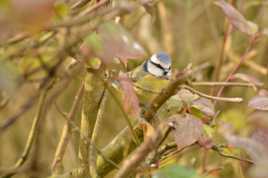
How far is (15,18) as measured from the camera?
75cm

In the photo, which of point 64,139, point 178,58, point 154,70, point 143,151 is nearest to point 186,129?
point 143,151

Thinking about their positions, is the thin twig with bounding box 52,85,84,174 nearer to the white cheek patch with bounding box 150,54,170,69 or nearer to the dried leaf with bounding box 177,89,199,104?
the white cheek patch with bounding box 150,54,170,69

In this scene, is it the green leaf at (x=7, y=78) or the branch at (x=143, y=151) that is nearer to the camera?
the green leaf at (x=7, y=78)

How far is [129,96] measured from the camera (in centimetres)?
109

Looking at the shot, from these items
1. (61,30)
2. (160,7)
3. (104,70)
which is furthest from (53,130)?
(61,30)

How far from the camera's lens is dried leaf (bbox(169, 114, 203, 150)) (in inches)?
46.0

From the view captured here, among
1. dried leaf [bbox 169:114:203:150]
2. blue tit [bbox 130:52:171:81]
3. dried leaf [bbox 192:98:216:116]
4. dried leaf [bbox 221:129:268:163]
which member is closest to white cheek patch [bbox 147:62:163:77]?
blue tit [bbox 130:52:171:81]

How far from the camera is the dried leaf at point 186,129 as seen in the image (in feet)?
3.83

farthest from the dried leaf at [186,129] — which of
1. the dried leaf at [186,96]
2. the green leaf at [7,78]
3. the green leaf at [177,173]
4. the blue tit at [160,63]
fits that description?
the blue tit at [160,63]

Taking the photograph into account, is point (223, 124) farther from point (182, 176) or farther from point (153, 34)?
point (153, 34)

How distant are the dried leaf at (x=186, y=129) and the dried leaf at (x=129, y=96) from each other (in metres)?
0.07

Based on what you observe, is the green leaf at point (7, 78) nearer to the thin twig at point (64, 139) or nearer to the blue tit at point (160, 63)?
the thin twig at point (64, 139)

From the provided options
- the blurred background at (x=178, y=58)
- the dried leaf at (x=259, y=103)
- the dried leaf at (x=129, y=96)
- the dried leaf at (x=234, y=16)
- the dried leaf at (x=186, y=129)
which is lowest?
the blurred background at (x=178, y=58)

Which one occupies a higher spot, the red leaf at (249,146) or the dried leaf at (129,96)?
the dried leaf at (129,96)
